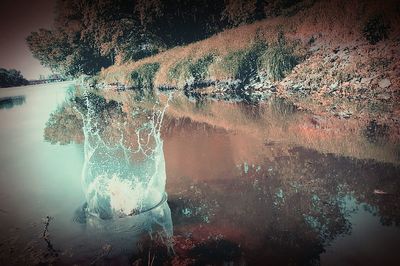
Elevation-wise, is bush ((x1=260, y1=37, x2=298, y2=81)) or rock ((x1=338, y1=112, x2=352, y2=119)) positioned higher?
bush ((x1=260, y1=37, x2=298, y2=81))

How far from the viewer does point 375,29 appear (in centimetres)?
1839

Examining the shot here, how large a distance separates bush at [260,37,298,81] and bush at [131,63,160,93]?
40.8 ft

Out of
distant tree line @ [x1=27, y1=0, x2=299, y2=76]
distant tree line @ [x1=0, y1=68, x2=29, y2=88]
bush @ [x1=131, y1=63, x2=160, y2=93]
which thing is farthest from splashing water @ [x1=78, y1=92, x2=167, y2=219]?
distant tree line @ [x1=0, y1=68, x2=29, y2=88]

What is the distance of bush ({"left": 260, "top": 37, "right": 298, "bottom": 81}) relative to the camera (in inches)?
853

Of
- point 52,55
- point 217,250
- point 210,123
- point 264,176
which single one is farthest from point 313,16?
point 52,55

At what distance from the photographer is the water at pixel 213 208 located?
17.8ft

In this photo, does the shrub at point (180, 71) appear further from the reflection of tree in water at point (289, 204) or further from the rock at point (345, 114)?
the reflection of tree in water at point (289, 204)

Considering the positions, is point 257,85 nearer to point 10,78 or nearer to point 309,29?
point 309,29

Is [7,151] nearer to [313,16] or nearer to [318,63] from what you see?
[318,63]

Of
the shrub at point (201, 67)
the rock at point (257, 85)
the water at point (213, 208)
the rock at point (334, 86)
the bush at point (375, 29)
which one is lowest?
the water at point (213, 208)

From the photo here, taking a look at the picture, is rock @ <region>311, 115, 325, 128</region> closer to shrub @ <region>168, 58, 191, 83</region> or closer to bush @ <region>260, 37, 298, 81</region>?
bush @ <region>260, 37, 298, 81</region>

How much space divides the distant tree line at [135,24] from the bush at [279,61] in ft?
27.2

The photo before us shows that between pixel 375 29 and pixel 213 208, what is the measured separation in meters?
15.8

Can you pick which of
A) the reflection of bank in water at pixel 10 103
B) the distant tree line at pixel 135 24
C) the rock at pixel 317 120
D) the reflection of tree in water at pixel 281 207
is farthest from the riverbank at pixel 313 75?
the reflection of bank in water at pixel 10 103
